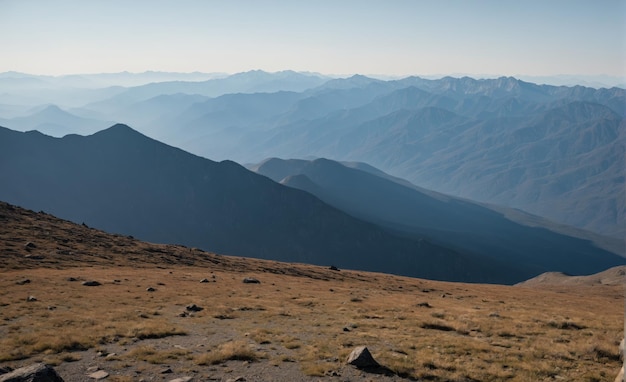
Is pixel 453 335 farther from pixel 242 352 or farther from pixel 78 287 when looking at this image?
pixel 78 287

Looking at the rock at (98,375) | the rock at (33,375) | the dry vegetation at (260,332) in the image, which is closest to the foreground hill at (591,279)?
the dry vegetation at (260,332)

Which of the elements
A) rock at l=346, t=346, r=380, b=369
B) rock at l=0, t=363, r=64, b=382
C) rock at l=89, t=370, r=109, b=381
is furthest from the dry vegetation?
rock at l=0, t=363, r=64, b=382

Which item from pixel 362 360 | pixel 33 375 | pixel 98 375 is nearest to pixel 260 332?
pixel 362 360

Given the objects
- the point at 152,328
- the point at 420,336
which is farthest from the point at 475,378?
the point at 152,328

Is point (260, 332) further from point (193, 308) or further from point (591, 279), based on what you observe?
point (591, 279)

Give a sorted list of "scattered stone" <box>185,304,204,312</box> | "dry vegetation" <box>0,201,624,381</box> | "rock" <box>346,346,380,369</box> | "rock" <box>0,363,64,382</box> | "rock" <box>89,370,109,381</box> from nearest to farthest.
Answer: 1. "rock" <box>0,363,64,382</box>
2. "rock" <box>89,370,109,381</box>
3. "rock" <box>346,346,380,369</box>
4. "dry vegetation" <box>0,201,624,381</box>
5. "scattered stone" <box>185,304,204,312</box>

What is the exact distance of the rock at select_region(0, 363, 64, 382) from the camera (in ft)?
46.4

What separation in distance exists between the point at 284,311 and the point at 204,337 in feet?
30.4

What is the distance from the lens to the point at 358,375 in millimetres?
17672

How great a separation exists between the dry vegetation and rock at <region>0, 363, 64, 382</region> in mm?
2751

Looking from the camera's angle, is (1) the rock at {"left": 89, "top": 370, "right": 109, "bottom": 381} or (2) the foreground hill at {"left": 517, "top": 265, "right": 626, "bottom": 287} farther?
(2) the foreground hill at {"left": 517, "top": 265, "right": 626, "bottom": 287}

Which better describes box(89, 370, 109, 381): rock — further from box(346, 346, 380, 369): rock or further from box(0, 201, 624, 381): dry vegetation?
box(346, 346, 380, 369): rock

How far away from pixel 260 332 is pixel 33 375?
12509mm

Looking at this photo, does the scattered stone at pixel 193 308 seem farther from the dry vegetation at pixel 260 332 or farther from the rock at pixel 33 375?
the rock at pixel 33 375
